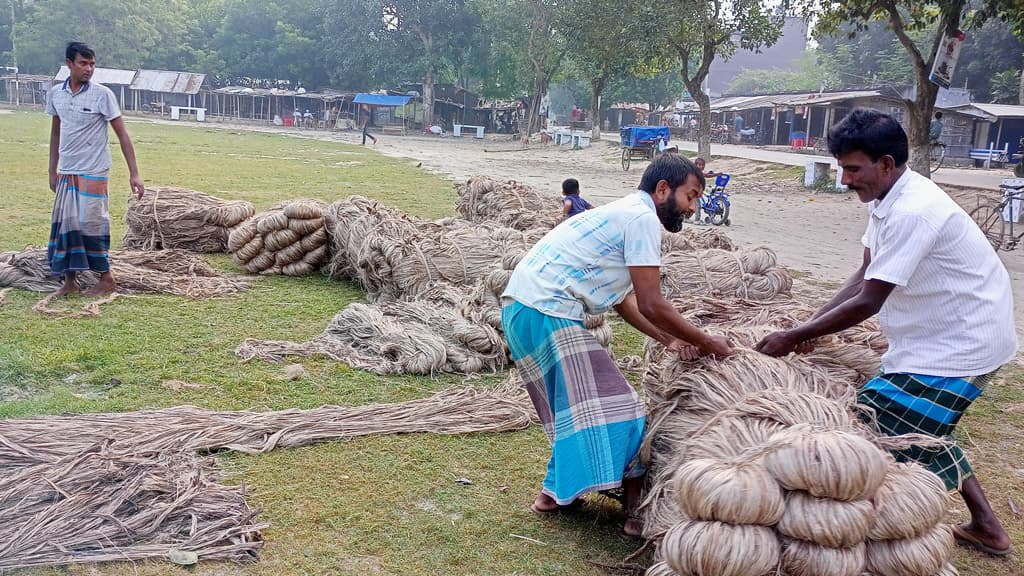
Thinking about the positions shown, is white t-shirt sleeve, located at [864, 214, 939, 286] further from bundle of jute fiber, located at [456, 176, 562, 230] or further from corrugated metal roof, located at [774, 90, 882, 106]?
corrugated metal roof, located at [774, 90, 882, 106]

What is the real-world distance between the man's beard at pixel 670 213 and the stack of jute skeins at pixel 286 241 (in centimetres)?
547

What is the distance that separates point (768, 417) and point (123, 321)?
16.9 ft

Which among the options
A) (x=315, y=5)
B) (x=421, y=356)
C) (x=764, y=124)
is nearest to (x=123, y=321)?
(x=421, y=356)

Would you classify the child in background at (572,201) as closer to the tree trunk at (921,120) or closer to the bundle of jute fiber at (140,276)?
the bundle of jute fiber at (140,276)

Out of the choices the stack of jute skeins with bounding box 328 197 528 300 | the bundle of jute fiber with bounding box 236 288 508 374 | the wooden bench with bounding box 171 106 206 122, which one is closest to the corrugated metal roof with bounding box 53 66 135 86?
the wooden bench with bounding box 171 106 206 122

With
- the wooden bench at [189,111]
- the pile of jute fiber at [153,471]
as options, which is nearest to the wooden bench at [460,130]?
the wooden bench at [189,111]

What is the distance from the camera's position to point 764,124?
4950 centimetres

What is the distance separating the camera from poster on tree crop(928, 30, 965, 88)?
1204 cm

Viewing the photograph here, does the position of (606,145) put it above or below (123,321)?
above

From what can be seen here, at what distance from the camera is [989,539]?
3.34m

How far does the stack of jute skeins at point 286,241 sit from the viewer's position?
811cm

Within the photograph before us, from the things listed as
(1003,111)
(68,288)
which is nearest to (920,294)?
(68,288)

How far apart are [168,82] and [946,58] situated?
52.8m

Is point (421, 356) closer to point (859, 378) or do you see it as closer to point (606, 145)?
point (859, 378)
